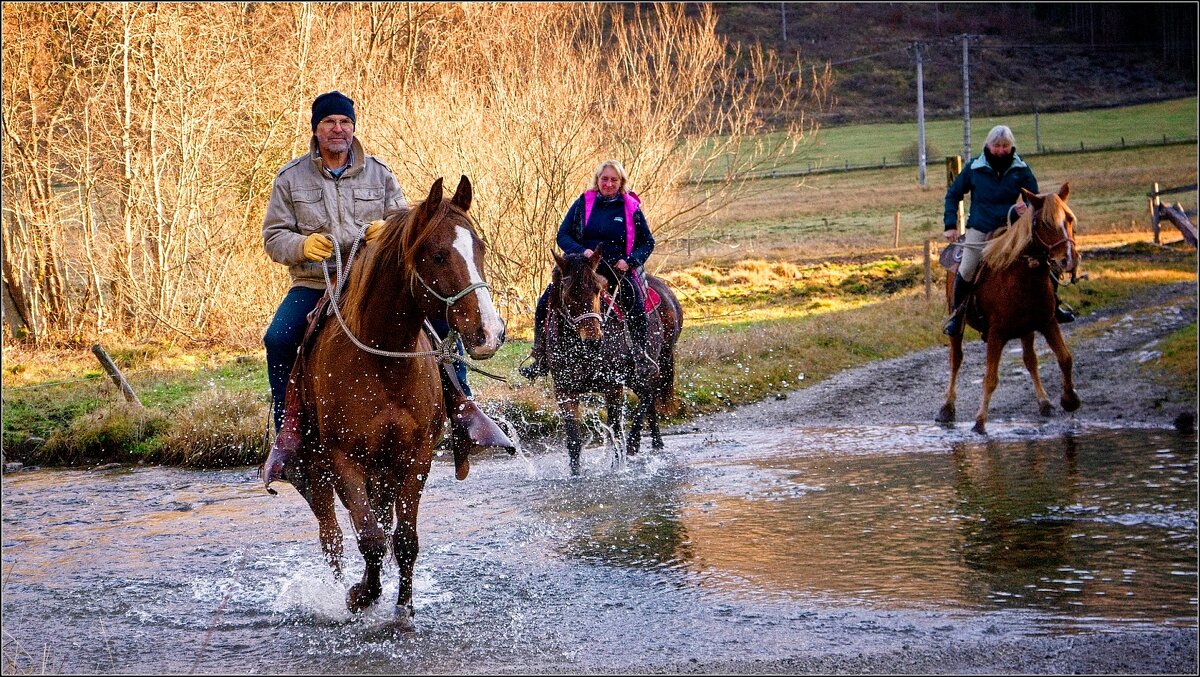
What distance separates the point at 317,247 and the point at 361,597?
1.95m

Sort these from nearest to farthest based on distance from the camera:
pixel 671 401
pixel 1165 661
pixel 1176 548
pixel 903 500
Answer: pixel 1165 661, pixel 1176 548, pixel 903 500, pixel 671 401

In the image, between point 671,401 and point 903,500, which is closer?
point 903,500

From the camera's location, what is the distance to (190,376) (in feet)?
53.1

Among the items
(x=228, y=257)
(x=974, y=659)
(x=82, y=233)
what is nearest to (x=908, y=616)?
(x=974, y=659)

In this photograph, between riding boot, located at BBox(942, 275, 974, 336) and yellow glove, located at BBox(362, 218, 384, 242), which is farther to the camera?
riding boot, located at BBox(942, 275, 974, 336)

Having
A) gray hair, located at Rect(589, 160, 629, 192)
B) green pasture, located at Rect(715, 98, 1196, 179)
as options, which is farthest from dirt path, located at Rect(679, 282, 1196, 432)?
green pasture, located at Rect(715, 98, 1196, 179)

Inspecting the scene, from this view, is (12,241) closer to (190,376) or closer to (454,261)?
(190,376)

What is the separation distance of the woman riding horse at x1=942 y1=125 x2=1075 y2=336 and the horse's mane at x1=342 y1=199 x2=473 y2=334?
7.87m

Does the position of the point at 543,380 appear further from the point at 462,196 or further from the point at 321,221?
the point at 462,196

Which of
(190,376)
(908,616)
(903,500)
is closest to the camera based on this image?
(908,616)

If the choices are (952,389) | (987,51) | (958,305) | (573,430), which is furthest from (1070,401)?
(987,51)

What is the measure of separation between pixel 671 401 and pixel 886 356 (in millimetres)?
6299

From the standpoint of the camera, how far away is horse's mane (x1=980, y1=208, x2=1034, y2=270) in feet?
38.8

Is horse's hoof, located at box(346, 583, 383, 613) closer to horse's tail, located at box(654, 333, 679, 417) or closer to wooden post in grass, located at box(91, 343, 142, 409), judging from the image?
horse's tail, located at box(654, 333, 679, 417)
